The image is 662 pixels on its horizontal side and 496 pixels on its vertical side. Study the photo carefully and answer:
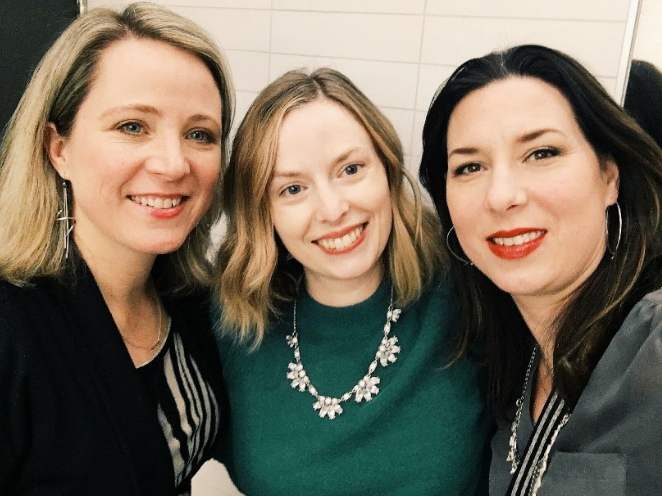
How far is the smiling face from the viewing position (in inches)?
49.1

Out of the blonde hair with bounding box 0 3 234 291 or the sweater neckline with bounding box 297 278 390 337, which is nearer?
the blonde hair with bounding box 0 3 234 291

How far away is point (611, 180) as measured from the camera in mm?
1051

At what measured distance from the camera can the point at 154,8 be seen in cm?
117

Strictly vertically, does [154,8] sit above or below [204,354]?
above

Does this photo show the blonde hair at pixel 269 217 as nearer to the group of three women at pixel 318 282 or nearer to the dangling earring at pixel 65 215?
the group of three women at pixel 318 282

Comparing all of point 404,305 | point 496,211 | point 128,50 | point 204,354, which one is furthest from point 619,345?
point 128,50

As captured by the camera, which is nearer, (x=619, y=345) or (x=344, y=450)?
(x=619, y=345)

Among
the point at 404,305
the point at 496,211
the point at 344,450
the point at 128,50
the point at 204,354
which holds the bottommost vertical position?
the point at 344,450

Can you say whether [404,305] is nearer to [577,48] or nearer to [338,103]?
[338,103]

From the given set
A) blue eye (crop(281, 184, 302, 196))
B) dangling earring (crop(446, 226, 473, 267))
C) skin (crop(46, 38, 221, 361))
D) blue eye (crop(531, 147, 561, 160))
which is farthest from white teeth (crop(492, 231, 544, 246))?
skin (crop(46, 38, 221, 361))

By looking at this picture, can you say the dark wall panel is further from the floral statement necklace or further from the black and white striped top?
the floral statement necklace

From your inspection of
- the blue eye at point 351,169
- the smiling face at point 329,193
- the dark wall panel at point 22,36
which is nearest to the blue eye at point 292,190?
the smiling face at point 329,193

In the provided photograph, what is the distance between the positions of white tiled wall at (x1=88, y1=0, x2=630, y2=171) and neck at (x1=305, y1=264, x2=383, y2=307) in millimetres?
482

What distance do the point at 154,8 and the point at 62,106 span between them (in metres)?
0.28
